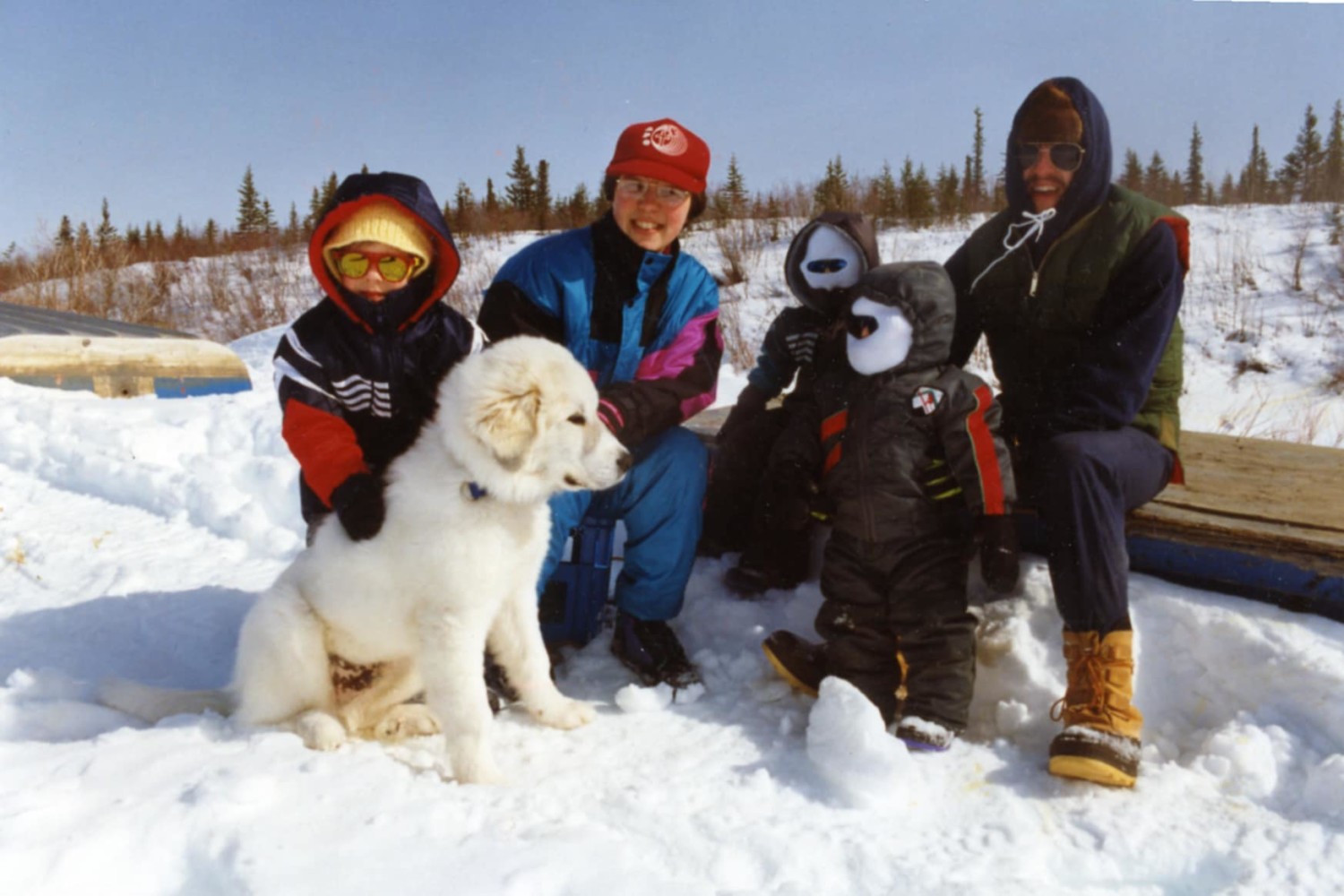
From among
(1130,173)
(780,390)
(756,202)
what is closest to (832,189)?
(756,202)

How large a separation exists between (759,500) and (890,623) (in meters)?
0.88

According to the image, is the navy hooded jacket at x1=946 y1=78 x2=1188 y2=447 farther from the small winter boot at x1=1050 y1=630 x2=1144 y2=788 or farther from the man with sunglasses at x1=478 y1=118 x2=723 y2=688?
the man with sunglasses at x1=478 y1=118 x2=723 y2=688

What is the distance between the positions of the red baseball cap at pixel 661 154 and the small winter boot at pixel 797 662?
5.48ft

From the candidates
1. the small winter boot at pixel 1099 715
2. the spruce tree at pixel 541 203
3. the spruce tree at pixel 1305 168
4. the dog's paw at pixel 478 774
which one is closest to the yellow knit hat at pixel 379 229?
the dog's paw at pixel 478 774

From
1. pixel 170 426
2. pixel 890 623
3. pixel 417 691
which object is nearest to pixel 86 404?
pixel 170 426

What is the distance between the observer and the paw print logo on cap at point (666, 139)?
303 centimetres

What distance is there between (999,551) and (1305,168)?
389 inches

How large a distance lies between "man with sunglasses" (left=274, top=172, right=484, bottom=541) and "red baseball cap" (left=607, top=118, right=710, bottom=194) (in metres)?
0.72

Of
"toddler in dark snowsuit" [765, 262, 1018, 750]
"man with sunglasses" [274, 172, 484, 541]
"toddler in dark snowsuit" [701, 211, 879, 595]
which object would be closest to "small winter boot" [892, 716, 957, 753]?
"toddler in dark snowsuit" [765, 262, 1018, 750]

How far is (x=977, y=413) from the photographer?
2.50 metres

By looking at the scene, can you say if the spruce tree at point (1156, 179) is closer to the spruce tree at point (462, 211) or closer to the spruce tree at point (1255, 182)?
the spruce tree at point (1255, 182)

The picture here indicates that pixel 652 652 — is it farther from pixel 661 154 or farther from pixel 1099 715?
pixel 661 154

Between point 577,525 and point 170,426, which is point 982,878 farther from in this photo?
point 170,426

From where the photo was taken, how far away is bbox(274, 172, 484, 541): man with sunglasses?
265cm
